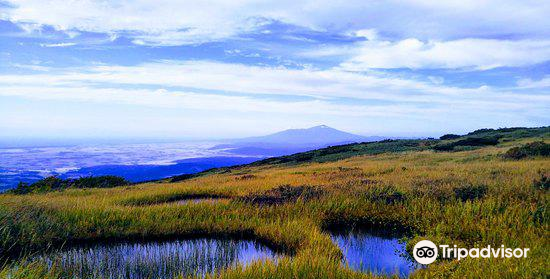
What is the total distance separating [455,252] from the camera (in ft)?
22.1

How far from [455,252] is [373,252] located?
161 cm

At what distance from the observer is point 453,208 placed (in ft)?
29.9

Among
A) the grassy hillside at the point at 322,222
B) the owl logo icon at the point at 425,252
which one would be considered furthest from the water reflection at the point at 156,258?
the owl logo icon at the point at 425,252

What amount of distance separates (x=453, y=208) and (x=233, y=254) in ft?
19.0

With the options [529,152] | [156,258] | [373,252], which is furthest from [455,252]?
[529,152]

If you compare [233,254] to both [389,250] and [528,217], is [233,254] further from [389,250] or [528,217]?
[528,217]

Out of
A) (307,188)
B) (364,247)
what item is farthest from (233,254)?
(307,188)

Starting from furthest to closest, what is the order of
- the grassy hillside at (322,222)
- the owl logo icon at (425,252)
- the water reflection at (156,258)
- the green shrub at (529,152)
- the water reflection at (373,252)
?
the green shrub at (529,152) < the owl logo icon at (425,252) < the water reflection at (373,252) < the water reflection at (156,258) < the grassy hillside at (322,222)

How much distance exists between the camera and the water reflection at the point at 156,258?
6.25m

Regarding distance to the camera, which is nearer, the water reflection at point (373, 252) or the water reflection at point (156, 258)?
the water reflection at point (156, 258)

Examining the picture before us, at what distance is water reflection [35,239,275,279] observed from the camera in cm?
625

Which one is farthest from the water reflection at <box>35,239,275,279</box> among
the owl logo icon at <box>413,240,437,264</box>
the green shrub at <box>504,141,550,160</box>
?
the green shrub at <box>504,141,550,160</box>

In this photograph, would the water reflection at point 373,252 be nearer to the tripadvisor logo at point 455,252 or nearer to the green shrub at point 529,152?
the tripadvisor logo at point 455,252

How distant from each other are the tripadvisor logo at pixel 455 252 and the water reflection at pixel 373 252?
257 mm
